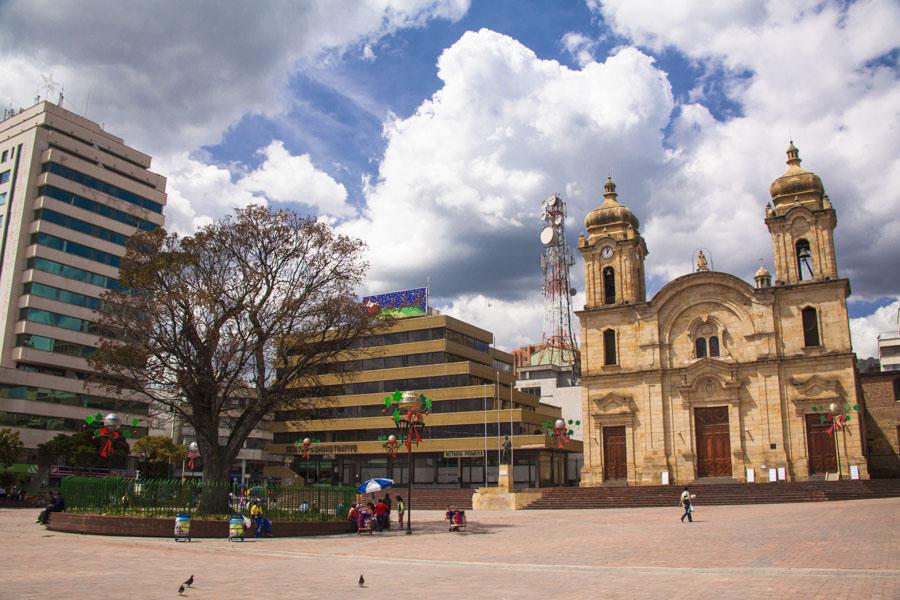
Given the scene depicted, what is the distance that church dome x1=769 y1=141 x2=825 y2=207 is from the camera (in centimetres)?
5103

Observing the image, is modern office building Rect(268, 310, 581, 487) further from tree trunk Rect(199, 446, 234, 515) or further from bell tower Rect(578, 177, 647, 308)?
tree trunk Rect(199, 446, 234, 515)

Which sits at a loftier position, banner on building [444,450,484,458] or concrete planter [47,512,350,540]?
banner on building [444,450,484,458]

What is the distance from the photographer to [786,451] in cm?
4747

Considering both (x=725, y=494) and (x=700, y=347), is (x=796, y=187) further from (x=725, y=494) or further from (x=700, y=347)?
(x=725, y=494)

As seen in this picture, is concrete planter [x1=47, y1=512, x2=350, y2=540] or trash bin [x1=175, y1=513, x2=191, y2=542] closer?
trash bin [x1=175, y1=513, x2=191, y2=542]

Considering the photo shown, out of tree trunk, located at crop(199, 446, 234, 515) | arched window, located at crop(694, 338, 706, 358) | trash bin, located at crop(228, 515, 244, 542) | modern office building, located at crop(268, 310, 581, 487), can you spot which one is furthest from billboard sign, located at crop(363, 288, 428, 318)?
trash bin, located at crop(228, 515, 244, 542)

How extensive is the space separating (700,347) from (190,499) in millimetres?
37562

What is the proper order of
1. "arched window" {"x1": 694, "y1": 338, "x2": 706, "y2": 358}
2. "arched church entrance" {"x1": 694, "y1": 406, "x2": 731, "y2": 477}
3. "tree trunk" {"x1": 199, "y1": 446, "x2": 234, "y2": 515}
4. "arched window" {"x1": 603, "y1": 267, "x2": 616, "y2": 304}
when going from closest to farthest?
1. "tree trunk" {"x1": 199, "y1": 446, "x2": 234, "y2": 515}
2. "arched church entrance" {"x1": 694, "y1": 406, "x2": 731, "y2": 477}
3. "arched window" {"x1": 694, "y1": 338, "x2": 706, "y2": 358}
4. "arched window" {"x1": 603, "y1": 267, "x2": 616, "y2": 304}

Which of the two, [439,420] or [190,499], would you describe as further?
[439,420]

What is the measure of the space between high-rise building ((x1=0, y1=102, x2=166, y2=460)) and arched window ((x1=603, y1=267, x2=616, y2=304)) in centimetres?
4279

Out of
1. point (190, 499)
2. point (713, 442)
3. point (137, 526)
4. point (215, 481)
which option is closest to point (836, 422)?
point (713, 442)

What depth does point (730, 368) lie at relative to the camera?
5022cm

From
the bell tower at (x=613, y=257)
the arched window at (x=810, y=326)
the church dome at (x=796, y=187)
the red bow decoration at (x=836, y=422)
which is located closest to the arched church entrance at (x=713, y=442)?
the red bow decoration at (x=836, y=422)

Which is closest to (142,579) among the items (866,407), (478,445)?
(478,445)
